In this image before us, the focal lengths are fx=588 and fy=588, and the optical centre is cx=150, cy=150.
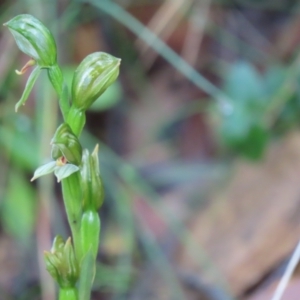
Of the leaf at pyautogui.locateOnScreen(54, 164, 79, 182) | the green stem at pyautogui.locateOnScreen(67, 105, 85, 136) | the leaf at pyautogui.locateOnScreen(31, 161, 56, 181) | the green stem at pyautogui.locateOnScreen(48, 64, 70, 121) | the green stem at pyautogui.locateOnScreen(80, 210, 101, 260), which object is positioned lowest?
the green stem at pyautogui.locateOnScreen(80, 210, 101, 260)

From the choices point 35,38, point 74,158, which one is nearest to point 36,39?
point 35,38

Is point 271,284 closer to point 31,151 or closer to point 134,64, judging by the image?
point 31,151

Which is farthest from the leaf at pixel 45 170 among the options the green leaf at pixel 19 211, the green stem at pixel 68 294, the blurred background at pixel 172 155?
the green leaf at pixel 19 211

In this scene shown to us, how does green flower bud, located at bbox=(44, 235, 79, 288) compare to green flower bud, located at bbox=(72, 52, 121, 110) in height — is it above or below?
below

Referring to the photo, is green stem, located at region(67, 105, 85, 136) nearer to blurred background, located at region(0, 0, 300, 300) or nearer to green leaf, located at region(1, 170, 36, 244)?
blurred background, located at region(0, 0, 300, 300)

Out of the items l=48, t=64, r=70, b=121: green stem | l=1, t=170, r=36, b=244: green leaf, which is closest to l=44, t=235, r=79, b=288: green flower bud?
l=48, t=64, r=70, b=121: green stem
